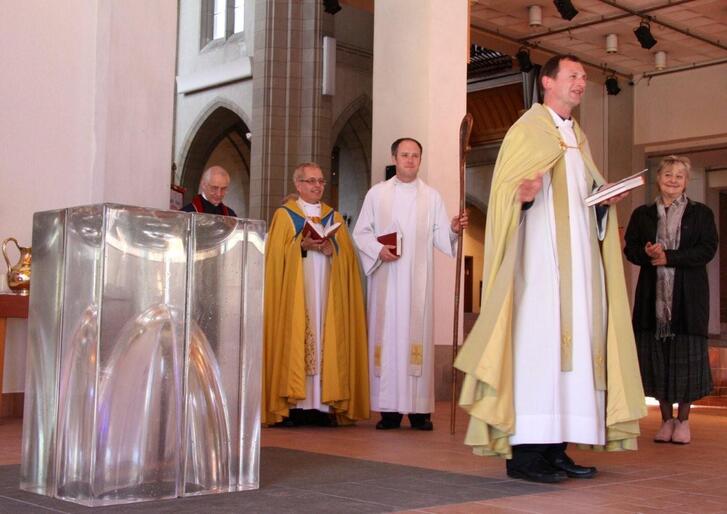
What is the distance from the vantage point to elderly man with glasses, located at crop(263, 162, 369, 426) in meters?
6.91

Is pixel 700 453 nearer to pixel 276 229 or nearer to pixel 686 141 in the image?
pixel 276 229

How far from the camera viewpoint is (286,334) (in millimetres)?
7000

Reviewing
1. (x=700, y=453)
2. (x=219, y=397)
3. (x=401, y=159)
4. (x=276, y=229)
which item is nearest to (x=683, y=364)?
(x=700, y=453)

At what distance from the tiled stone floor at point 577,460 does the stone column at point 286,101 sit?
789cm

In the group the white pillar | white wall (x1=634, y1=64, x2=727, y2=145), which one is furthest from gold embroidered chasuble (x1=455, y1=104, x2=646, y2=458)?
white wall (x1=634, y1=64, x2=727, y2=145)

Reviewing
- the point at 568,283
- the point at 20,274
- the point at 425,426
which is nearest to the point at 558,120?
the point at 568,283

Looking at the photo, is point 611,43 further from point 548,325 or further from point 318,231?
point 548,325

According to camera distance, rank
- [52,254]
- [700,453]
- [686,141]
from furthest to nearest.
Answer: [686,141]
[700,453]
[52,254]

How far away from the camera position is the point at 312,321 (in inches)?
277

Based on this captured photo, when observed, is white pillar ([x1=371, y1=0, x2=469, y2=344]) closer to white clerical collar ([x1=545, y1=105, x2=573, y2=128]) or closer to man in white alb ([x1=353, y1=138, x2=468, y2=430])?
man in white alb ([x1=353, y1=138, x2=468, y2=430])

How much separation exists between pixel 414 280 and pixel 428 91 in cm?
227

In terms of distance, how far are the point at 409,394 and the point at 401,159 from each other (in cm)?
155

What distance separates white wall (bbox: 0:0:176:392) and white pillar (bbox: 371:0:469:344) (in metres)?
2.25

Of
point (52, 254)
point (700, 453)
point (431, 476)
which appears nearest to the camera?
point (52, 254)
